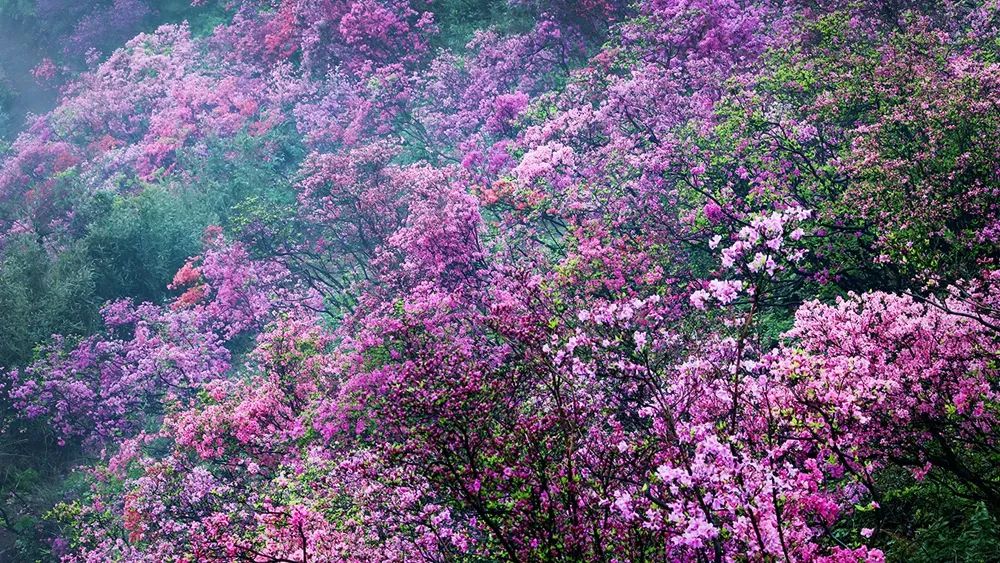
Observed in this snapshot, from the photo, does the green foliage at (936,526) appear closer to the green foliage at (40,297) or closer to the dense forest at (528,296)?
the dense forest at (528,296)

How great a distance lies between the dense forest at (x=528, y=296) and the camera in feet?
29.2

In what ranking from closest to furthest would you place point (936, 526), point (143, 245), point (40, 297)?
point (936, 526), point (40, 297), point (143, 245)

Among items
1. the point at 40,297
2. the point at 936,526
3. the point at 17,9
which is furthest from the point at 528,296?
the point at 17,9

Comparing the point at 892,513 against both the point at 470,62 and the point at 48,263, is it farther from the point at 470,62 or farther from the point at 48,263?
the point at 48,263

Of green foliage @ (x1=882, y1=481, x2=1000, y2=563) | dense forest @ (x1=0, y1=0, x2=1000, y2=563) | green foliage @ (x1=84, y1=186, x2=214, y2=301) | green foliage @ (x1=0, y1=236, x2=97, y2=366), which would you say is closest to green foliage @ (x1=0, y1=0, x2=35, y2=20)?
dense forest @ (x1=0, y1=0, x2=1000, y2=563)

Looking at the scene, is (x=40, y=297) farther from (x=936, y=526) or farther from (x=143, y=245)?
(x=936, y=526)

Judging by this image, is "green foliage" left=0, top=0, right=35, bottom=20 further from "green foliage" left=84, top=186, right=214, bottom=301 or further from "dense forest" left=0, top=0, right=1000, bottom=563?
"green foliage" left=84, top=186, right=214, bottom=301

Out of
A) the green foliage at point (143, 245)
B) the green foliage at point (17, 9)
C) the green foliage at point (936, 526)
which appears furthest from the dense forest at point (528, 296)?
the green foliage at point (17, 9)

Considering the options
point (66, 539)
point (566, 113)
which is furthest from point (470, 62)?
point (66, 539)

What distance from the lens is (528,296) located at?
1480 centimetres

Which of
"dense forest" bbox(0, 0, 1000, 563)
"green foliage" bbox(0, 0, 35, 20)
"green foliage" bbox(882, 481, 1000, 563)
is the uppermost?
"green foliage" bbox(0, 0, 35, 20)

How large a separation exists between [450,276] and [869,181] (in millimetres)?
11595

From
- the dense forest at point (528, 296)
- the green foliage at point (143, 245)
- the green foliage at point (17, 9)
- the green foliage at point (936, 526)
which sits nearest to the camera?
the green foliage at point (936, 526)

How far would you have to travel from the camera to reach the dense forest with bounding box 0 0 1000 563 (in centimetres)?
891
